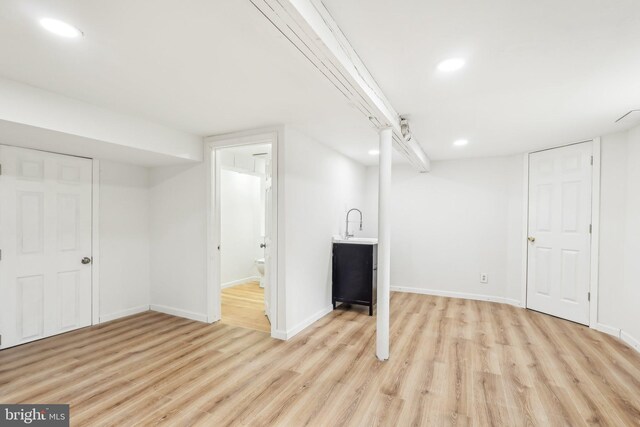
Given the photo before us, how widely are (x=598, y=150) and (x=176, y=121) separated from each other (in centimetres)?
494

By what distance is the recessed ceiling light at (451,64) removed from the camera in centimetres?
196

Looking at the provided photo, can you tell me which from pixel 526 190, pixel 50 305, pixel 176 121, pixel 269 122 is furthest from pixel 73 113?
pixel 526 190

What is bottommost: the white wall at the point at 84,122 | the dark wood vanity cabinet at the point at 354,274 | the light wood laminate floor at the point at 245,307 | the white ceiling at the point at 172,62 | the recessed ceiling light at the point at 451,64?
the light wood laminate floor at the point at 245,307

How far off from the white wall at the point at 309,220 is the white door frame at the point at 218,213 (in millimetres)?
116

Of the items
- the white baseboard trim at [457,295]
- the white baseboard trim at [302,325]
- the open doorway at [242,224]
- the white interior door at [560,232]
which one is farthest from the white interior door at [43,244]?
the white interior door at [560,232]

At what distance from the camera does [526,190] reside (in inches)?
179

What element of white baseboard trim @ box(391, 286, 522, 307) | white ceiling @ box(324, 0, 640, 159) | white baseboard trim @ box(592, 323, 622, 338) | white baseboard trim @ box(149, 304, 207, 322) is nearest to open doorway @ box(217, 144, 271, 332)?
white baseboard trim @ box(149, 304, 207, 322)

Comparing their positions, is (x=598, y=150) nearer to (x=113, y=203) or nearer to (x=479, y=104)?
(x=479, y=104)

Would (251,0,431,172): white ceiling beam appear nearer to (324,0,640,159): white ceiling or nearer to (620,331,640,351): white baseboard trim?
(324,0,640,159): white ceiling

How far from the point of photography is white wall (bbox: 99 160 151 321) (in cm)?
384

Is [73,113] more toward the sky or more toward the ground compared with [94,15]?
more toward the ground

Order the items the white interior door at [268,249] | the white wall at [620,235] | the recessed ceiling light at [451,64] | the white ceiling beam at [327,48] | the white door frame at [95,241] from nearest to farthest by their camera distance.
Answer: the white ceiling beam at [327,48] < the recessed ceiling light at [451,64] < the white wall at [620,235] < the white interior door at [268,249] < the white door frame at [95,241]

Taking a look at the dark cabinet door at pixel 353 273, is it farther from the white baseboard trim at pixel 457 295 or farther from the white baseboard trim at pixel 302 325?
the white baseboard trim at pixel 457 295

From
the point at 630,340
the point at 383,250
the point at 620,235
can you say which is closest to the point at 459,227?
the point at 620,235
